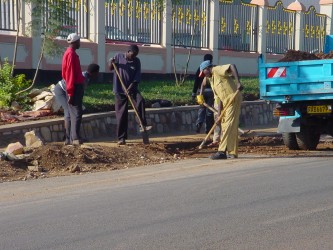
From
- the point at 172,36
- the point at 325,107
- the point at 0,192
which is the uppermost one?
the point at 172,36

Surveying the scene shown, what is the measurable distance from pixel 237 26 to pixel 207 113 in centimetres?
1081

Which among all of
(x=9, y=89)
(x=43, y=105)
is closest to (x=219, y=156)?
(x=43, y=105)

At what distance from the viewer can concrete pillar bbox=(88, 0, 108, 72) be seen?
69.2 ft

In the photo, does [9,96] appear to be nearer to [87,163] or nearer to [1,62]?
[1,62]

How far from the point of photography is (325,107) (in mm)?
14188

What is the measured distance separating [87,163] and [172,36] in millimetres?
11732

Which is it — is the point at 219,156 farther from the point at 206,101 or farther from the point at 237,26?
the point at 237,26

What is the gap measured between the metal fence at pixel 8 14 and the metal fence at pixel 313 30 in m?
13.8

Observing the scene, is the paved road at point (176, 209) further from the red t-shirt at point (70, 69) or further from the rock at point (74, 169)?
Answer: the red t-shirt at point (70, 69)

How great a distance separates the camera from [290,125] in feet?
48.1

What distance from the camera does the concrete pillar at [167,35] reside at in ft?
77.0

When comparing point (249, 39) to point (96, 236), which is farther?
point (249, 39)

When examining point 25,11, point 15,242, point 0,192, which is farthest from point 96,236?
point 25,11

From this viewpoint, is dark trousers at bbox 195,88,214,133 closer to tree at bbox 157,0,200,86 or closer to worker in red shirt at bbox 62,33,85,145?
worker in red shirt at bbox 62,33,85,145
